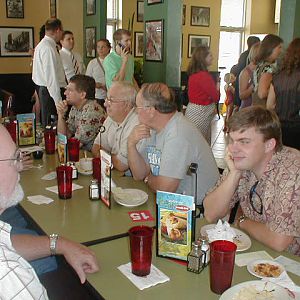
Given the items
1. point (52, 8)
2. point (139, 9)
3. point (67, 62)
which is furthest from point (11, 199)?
point (139, 9)

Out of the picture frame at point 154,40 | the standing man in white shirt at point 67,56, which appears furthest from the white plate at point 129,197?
the standing man in white shirt at point 67,56

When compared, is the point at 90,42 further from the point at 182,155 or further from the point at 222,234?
the point at 222,234

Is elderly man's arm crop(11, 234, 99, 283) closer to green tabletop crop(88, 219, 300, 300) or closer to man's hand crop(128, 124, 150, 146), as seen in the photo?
green tabletop crop(88, 219, 300, 300)

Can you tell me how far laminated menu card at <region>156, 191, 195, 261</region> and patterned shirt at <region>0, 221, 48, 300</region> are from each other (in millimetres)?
540

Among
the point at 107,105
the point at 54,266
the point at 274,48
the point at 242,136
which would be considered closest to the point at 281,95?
the point at 274,48

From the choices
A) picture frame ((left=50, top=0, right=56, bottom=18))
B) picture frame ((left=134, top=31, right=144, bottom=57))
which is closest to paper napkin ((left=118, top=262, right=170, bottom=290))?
picture frame ((left=50, top=0, right=56, bottom=18))

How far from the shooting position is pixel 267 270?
4.89 feet

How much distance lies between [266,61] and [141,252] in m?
3.31

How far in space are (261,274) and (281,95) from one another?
2701 mm

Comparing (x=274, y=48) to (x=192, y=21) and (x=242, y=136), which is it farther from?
(x=192, y=21)

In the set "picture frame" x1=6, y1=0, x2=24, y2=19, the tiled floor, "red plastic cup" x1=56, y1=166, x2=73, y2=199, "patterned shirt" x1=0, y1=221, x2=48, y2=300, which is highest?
"picture frame" x1=6, y1=0, x2=24, y2=19

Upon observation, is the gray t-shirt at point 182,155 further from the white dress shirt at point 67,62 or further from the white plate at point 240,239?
the white dress shirt at point 67,62

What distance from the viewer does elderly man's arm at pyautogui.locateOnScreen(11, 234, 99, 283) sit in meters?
1.52

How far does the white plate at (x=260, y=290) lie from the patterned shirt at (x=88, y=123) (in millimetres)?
2483
